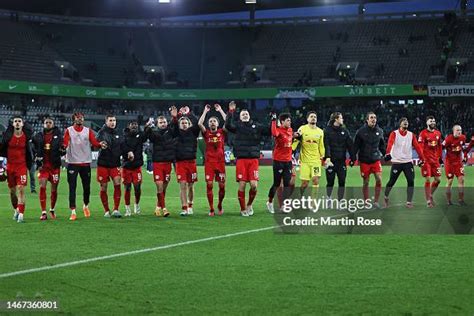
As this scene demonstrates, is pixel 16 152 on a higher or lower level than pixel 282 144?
lower

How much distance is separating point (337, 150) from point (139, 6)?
152ft

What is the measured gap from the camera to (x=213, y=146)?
1462 centimetres

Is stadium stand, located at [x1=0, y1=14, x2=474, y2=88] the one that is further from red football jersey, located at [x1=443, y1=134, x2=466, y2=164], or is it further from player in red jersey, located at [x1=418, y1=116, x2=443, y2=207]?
player in red jersey, located at [x1=418, y1=116, x2=443, y2=207]

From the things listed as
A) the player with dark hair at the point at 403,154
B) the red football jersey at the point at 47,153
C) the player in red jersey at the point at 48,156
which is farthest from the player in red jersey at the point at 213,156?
the player with dark hair at the point at 403,154

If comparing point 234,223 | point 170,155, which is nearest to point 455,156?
point 234,223

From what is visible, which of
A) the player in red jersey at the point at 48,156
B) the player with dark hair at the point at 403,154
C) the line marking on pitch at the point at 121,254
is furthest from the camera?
the player with dark hair at the point at 403,154

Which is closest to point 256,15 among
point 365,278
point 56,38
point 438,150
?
point 56,38

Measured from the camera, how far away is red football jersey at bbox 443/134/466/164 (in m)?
16.3

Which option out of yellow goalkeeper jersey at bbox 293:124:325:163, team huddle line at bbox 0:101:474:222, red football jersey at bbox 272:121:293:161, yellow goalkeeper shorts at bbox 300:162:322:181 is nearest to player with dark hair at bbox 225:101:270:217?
team huddle line at bbox 0:101:474:222

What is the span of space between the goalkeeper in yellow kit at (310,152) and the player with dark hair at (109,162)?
392 centimetres

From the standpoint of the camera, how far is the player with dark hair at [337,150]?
15250mm

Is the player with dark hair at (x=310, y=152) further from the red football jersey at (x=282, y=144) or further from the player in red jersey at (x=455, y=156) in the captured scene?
the player in red jersey at (x=455, y=156)

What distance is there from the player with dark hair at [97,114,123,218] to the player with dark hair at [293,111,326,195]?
3918 millimetres

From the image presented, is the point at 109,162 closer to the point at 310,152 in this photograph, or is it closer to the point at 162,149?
the point at 162,149
